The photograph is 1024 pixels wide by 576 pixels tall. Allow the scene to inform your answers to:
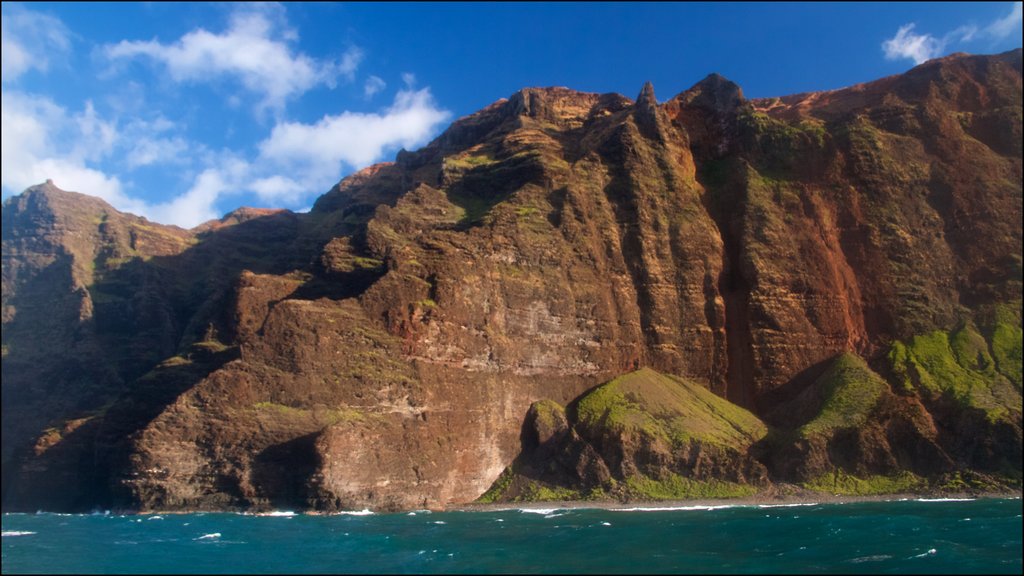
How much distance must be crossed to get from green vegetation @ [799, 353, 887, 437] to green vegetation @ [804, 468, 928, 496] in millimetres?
5274

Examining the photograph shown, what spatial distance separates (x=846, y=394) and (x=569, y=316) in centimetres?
3294

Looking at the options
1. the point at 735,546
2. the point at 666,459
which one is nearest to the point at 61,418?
the point at 666,459

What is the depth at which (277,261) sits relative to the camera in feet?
440

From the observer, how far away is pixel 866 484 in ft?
248

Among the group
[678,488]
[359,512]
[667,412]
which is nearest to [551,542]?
[359,512]

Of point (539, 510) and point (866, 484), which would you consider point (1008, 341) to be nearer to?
point (866, 484)

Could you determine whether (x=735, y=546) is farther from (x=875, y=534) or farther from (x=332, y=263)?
(x=332, y=263)

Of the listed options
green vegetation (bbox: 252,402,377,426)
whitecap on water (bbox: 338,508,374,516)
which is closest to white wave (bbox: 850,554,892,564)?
whitecap on water (bbox: 338,508,374,516)

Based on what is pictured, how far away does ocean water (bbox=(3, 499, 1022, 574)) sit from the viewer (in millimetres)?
37344

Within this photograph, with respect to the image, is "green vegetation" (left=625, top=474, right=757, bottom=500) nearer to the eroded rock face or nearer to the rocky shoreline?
the eroded rock face

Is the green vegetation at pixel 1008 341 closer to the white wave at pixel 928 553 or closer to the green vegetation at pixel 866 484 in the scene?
the green vegetation at pixel 866 484

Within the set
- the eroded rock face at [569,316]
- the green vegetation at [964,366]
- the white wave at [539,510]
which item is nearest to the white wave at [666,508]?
the white wave at [539,510]

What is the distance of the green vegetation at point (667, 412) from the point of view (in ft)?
267

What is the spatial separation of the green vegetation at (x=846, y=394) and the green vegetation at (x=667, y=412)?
23.6 ft
